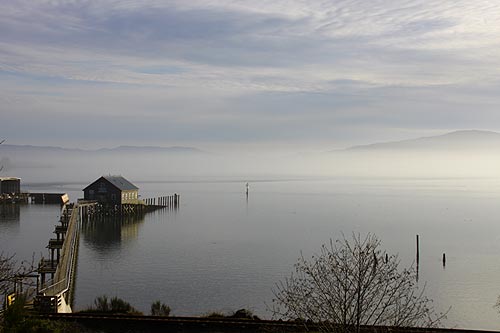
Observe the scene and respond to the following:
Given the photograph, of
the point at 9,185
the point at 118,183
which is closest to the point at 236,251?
the point at 118,183

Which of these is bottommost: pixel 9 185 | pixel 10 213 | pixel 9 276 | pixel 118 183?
pixel 10 213

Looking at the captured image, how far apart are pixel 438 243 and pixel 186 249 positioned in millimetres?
22368

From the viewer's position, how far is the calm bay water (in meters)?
30.0

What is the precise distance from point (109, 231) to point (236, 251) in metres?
18.2

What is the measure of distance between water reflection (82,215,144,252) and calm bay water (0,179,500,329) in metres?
0.10

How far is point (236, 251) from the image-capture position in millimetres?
45625

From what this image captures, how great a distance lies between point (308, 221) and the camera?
7094cm

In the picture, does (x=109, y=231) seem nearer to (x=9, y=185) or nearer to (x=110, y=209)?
A: (x=110, y=209)

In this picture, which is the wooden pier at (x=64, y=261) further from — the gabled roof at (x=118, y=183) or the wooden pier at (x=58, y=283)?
the gabled roof at (x=118, y=183)

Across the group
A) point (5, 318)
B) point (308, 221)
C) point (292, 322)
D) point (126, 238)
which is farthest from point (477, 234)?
point (5, 318)

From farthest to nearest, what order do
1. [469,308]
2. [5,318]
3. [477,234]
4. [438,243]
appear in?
[477,234]
[438,243]
[469,308]
[5,318]

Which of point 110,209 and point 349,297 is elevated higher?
point 349,297

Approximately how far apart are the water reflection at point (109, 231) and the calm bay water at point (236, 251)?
10cm

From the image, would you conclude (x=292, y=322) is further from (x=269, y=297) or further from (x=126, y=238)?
(x=126, y=238)
